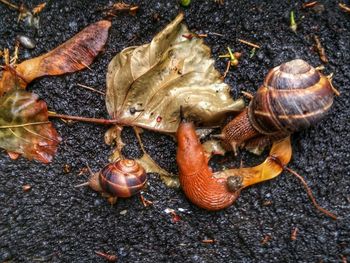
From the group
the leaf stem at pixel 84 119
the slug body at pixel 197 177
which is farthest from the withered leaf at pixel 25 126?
the slug body at pixel 197 177

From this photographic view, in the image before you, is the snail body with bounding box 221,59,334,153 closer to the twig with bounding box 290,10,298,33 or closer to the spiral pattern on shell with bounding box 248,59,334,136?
the spiral pattern on shell with bounding box 248,59,334,136

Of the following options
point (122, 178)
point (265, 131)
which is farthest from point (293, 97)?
point (122, 178)

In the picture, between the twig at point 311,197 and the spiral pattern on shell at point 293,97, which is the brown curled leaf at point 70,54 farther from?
the twig at point 311,197

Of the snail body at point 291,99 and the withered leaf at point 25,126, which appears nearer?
the snail body at point 291,99

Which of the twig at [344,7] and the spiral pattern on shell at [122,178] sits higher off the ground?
the twig at [344,7]

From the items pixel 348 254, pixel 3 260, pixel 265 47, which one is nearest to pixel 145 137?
pixel 265 47

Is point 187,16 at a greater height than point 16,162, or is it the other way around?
point 187,16

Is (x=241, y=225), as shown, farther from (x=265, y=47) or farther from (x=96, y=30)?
(x=96, y=30)

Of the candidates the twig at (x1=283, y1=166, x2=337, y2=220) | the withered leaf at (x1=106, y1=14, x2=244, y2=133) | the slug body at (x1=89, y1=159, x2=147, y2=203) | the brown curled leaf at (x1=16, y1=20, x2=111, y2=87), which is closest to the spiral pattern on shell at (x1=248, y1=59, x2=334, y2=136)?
the withered leaf at (x1=106, y1=14, x2=244, y2=133)
